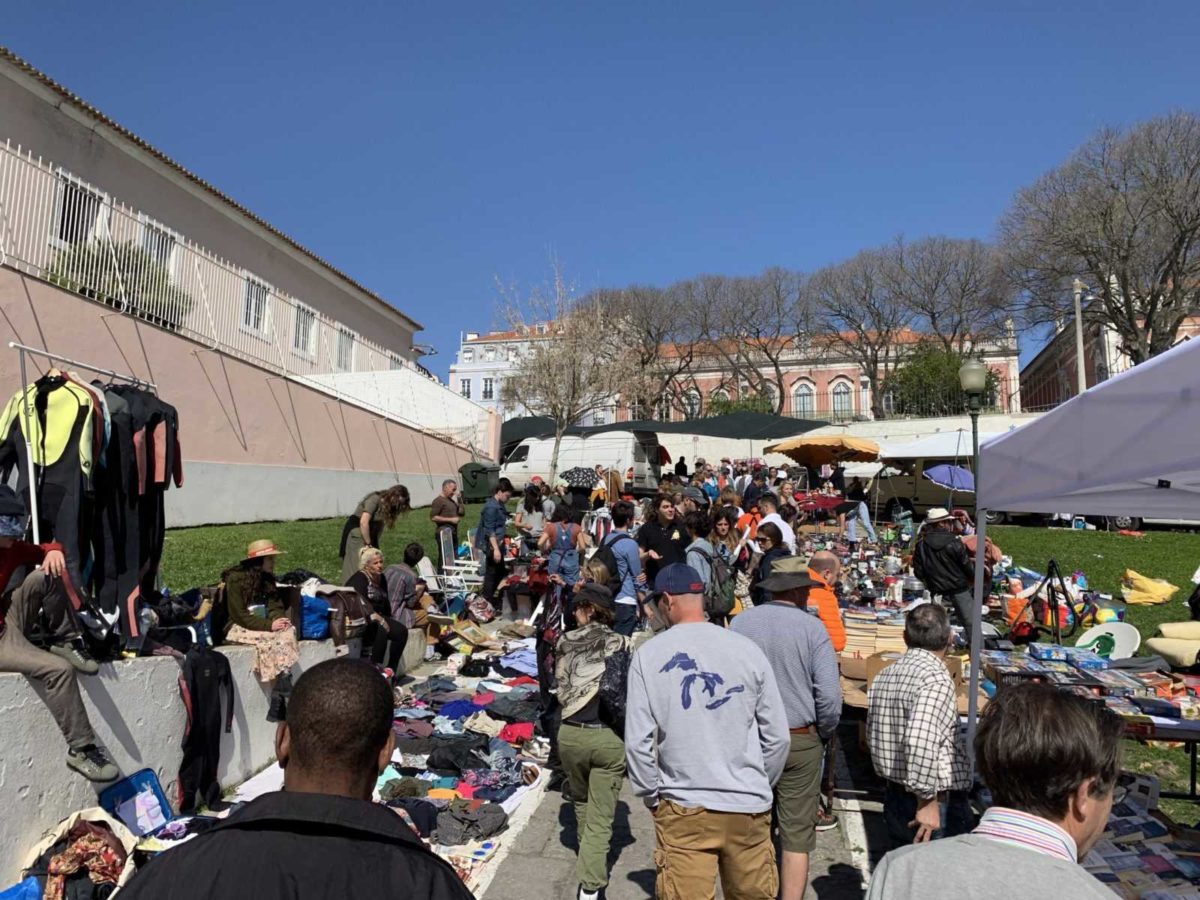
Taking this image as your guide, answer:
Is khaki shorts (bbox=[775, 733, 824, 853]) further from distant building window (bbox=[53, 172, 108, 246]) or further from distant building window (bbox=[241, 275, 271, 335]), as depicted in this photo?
distant building window (bbox=[241, 275, 271, 335])

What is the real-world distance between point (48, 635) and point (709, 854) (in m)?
3.44

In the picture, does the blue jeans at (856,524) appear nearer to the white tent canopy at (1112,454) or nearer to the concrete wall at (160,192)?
the white tent canopy at (1112,454)

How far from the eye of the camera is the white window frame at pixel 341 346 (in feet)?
77.2

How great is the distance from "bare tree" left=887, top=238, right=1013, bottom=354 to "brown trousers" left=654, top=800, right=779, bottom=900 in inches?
2044

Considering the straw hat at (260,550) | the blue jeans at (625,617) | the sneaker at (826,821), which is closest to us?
the sneaker at (826,821)

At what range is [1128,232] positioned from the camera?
1298 inches

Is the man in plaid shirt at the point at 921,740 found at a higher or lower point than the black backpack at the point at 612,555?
lower

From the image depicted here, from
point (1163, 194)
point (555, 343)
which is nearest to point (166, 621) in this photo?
point (555, 343)

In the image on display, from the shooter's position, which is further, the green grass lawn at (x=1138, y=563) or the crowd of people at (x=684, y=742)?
the green grass lawn at (x=1138, y=563)

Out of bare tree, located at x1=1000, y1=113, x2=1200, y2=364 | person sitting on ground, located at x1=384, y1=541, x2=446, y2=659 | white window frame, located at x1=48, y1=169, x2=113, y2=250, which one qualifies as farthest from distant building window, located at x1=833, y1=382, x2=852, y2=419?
person sitting on ground, located at x1=384, y1=541, x2=446, y2=659

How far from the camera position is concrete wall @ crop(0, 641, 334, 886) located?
3.76 m

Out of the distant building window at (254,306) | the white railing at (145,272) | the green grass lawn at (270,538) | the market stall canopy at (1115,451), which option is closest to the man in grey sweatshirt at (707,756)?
the market stall canopy at (1115,451)

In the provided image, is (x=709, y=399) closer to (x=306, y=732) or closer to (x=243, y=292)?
(x=243, y=292)

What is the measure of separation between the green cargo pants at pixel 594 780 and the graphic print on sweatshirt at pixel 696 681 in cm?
102
